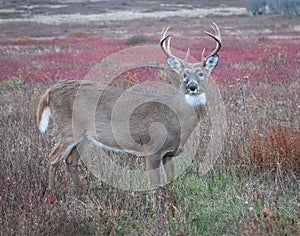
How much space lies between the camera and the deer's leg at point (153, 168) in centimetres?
580

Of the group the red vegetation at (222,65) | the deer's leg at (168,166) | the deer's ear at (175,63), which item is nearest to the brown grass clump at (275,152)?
the deer's leg at (168,166)

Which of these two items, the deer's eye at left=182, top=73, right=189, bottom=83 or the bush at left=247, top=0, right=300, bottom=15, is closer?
the deer's eye at left=182, top=73, right=189, bottom=83

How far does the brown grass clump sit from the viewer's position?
5.75 meters

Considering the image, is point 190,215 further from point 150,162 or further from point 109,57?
point 109,57

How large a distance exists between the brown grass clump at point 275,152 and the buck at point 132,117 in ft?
2.06

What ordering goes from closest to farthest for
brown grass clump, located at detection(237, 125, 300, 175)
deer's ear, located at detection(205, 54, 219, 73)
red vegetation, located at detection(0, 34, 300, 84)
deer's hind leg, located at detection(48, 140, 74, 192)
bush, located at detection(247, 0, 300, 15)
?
brown grass clump, located at detection(237, 125, 300, 175), deer's hind leg, located at detection(48, 140, 74, 192), deer's ear, located at detection(205, 54, 219, 73), red vegetation, located at detection(0, 34, 300, 84), bush, located at detection(247, 0, 300, 15)

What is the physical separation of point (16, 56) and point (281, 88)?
36.7 feet

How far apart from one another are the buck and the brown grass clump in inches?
24.7

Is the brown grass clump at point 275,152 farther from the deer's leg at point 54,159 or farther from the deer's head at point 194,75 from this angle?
the deer's leg at point 54,159

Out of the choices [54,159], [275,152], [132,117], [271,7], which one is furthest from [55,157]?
[271,7]

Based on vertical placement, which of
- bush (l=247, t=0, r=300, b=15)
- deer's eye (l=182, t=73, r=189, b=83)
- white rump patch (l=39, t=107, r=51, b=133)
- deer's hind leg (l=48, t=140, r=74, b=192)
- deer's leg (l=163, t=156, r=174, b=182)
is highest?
deer's eye (l=182, t=73, r=189, b=83)

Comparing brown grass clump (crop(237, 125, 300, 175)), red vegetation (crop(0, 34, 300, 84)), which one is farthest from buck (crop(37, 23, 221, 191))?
red vegetation (crop(0, 34, 300, 84))

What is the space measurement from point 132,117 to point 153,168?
621mm

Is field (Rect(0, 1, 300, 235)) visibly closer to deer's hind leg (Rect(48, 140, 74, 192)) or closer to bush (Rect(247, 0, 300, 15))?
deer's hind leg (Rect(48, 140, 74, 192))
